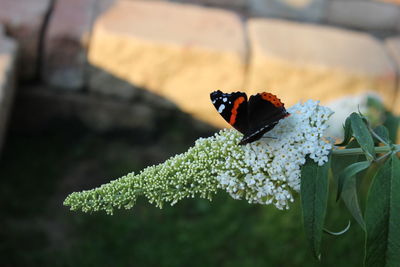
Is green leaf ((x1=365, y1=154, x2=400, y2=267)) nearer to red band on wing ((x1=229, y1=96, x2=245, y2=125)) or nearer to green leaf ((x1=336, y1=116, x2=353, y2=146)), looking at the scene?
green leaf ((x1=336, y1=116, x2=353, y2=146))

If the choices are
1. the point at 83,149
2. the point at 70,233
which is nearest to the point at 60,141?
the point at 83,149

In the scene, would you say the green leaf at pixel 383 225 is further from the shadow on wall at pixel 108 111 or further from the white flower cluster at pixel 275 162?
the shadow on wall at pixel 108 111

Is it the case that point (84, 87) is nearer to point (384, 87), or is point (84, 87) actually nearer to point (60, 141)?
point (60, 141)

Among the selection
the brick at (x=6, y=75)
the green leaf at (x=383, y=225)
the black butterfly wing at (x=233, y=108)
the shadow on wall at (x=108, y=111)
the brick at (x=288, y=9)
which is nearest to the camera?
the green leaf at (x=383, y=225)

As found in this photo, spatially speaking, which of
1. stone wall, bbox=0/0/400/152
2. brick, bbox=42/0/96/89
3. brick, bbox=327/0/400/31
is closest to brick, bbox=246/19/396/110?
stone wall, bbox=0/0/400/152

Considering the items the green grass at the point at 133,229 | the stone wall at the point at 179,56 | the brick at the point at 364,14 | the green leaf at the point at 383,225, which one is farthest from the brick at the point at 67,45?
the green leaf at the point at 383,225

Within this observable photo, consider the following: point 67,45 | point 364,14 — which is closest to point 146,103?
point 67,45
